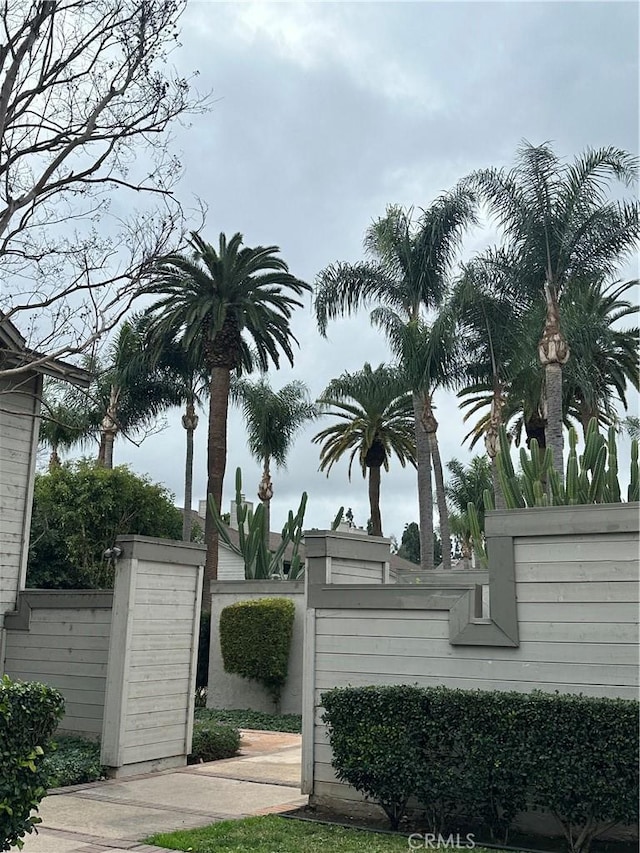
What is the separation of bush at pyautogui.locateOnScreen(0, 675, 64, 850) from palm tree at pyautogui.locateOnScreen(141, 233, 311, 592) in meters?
15.7

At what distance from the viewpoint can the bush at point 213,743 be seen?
30.1ft

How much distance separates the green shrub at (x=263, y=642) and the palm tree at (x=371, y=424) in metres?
12.6

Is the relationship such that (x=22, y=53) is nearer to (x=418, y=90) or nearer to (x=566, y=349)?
(x=418, y=90)

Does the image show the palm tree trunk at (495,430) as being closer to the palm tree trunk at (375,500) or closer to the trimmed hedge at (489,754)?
the palm tree trunk at (375,500)

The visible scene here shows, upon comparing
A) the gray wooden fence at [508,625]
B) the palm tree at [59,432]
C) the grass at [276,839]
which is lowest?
the grass at [276,839]

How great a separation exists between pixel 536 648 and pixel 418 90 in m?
6.18

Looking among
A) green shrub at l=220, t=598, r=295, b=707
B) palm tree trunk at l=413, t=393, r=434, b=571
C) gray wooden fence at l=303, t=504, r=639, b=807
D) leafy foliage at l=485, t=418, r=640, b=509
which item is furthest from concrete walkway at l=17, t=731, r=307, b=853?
palm tree trunk at l=413, t=393, r=434, b=571

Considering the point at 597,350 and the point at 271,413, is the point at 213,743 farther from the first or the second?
the point at 271,413

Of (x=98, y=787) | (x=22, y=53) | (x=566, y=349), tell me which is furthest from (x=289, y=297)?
(x=98, y=787)

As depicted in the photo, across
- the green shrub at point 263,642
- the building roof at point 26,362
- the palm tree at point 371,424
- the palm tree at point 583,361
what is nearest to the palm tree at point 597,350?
the palm tree at point 583,361

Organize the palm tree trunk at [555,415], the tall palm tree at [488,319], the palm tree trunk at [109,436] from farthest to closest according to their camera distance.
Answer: the palm tree trunk at [109,436], the tall palm tree at [488,319], the palm tree trunk at [555,415]

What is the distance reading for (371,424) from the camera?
28062mm

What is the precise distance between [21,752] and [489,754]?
3175 millimetres

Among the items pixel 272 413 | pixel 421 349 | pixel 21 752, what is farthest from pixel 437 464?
pixel 21 752
